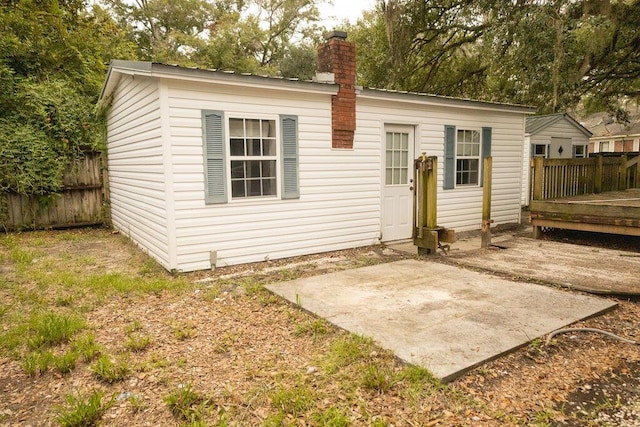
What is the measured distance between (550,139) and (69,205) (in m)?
15.1

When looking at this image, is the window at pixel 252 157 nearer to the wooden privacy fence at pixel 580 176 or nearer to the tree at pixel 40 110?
the tree at pixel 40 110

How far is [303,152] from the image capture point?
693 centimetres

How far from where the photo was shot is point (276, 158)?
21.7 ft

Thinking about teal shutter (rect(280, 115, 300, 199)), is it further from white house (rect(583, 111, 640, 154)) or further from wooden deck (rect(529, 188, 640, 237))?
white house (rect(583, 111, 640, 154))

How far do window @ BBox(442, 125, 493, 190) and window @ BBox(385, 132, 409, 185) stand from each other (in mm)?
1014

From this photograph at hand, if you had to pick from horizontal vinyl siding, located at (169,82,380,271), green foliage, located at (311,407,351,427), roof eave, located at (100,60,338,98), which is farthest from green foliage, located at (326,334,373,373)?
roof eave, located at (100,60,338,98)

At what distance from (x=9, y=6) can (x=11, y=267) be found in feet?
12.7

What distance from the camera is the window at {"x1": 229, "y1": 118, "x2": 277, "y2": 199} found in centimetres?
628

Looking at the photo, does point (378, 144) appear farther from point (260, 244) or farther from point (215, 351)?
point (215, 351)

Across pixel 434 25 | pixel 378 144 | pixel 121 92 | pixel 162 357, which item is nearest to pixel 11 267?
pixel 121 92

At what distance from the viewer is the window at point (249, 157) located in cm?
606

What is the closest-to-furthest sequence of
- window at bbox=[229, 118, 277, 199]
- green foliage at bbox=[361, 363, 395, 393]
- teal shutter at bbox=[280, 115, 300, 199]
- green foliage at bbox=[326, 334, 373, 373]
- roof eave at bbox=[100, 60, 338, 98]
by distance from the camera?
1. green foliage at bbox=[361, 363, 395, 393]
2. green foliage at bbox=[326, 334, 373, 373]
3. roof eave at bbox=[100, 60, 338, 98]
4. window at bbox=[229, 118, 277, 199]
5. teal shutter at bbox=[280, 115, 300, 199]

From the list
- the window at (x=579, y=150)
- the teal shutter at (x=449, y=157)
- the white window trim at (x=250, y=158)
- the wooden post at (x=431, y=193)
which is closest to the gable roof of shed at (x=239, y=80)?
the white window trim at (x=250, y=158)

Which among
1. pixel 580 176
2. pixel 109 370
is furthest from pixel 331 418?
pixel 580 176
